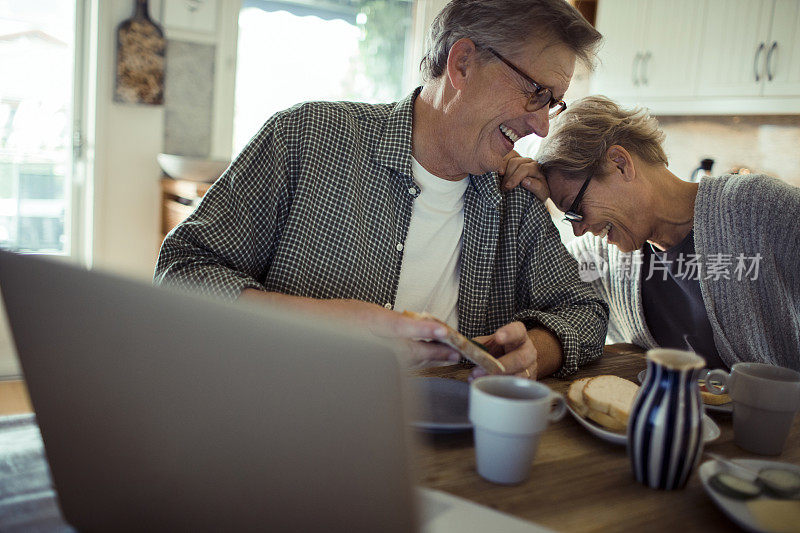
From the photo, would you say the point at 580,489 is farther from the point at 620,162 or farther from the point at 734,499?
the point at 620,162

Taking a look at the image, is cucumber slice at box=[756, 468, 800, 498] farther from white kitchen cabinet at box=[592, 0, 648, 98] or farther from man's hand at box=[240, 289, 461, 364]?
white kitchen cabinet at box=[592, 0, 648, 98]

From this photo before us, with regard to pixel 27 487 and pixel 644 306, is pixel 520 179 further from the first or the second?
pixel 27 487

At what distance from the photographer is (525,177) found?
1544mm

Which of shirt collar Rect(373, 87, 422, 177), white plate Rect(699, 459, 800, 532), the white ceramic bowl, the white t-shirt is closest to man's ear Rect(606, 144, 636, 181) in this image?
the white t-shirt

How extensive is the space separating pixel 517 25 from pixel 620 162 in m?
0.46

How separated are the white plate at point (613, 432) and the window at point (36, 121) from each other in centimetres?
334

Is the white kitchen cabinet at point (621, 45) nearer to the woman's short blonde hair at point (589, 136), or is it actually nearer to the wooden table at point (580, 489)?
the woman's short blonde hair at point (589, 136)

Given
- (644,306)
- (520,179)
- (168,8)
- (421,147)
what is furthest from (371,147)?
(168,8)

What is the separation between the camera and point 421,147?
149 centimetres

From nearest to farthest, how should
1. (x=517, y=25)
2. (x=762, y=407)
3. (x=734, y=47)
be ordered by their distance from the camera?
(x=762, y=407) → (x=517, y=25) → (x=734, y=47)

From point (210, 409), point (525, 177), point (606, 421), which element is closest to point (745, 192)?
point (525, 177)

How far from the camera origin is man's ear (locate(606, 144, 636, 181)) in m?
1.59

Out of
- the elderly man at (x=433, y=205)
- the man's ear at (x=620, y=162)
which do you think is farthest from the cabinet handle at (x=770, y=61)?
the elderly man at (x=433, y=205)

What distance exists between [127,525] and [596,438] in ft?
1.96
